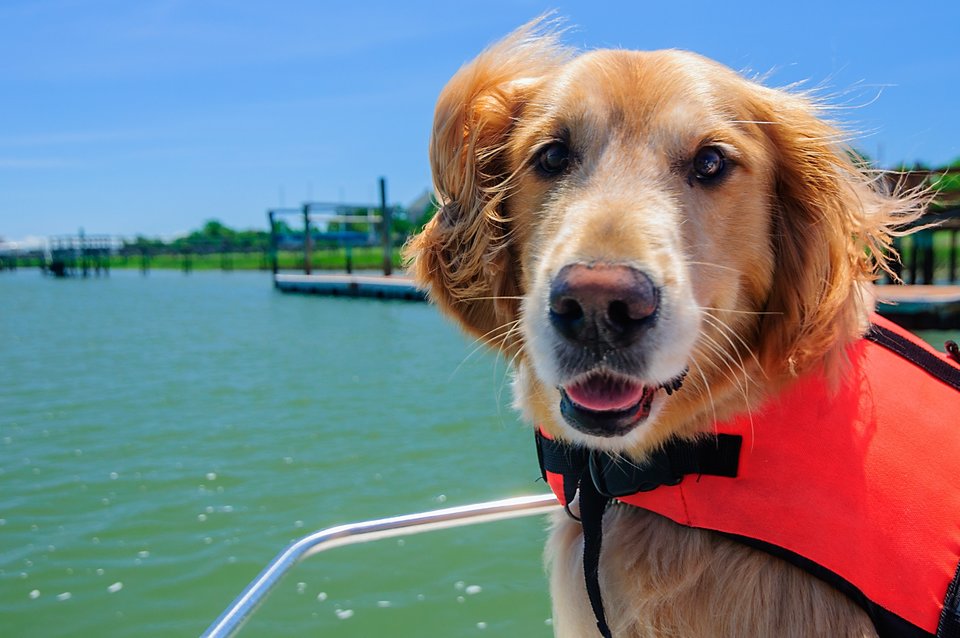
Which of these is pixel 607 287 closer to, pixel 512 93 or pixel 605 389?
pixel 605 389

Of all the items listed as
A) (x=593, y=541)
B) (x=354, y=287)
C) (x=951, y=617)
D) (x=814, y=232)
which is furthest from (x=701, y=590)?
(x=354, y=287)

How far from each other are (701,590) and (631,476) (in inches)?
Answer: 13.2

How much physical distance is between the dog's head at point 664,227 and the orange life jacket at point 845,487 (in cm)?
10

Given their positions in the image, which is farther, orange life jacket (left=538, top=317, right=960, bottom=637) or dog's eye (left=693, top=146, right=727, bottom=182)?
dog's eye (left=693, top=146, right=727, bottom=182)

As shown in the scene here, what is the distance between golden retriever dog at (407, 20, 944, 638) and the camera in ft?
6.09

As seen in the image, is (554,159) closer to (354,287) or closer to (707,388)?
(707,388)

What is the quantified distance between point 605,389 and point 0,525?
7.21 meters

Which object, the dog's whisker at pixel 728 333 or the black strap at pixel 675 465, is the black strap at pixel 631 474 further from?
the dog's whisker at pixel 728 333

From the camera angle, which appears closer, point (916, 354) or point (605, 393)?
point (605, 393)

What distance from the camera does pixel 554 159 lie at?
2176 millimetres

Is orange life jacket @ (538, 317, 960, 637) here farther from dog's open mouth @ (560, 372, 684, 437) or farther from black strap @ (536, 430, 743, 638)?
dog's open mouth @ (560, 372, 684, 437)

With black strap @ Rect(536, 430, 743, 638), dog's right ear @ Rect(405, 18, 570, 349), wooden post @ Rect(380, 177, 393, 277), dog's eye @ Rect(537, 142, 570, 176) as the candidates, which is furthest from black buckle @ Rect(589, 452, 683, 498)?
wooden post @ Rect(380, 177, 393, 277)

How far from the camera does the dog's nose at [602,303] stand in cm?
166

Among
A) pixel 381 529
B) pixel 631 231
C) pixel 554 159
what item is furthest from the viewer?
pixel 381 529
